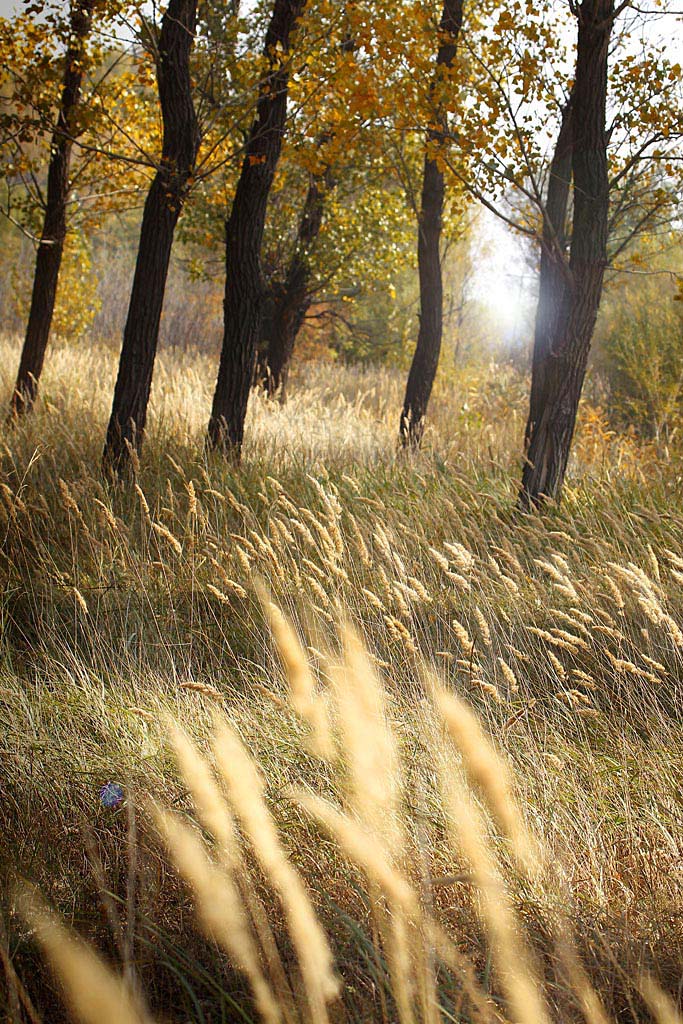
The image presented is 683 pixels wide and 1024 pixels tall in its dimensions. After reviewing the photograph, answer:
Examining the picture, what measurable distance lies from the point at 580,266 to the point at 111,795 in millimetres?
4943

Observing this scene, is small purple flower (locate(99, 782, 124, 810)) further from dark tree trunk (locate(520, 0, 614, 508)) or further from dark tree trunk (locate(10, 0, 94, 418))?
dark tree trunk (locate(10, 0, 94, 418))

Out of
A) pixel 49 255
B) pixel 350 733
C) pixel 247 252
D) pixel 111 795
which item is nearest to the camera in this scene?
pixel 111 795

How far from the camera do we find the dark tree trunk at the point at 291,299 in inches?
523

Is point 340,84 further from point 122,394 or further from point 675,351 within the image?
point 675,351

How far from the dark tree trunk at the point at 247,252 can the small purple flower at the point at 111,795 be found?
193 inches

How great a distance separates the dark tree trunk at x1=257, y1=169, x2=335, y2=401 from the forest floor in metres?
7.50

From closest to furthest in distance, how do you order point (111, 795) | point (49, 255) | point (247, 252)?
point (111, 795) → point (247, 252) → point (49, 255)

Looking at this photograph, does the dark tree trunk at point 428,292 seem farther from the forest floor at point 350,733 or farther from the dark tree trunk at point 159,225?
the forest floor at point 350,733

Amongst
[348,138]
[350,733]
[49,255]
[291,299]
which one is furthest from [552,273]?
[291,299]

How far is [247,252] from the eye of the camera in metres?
7.65

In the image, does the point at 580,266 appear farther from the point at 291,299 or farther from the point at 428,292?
the point at 291,299

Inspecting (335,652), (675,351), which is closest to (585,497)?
(335,652)

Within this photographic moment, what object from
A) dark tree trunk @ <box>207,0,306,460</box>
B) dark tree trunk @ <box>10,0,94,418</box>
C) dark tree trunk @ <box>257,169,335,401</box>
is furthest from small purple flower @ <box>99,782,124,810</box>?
dark tree trunk @ <box>257,169,335,401</box>

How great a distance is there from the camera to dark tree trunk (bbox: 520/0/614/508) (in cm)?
614
